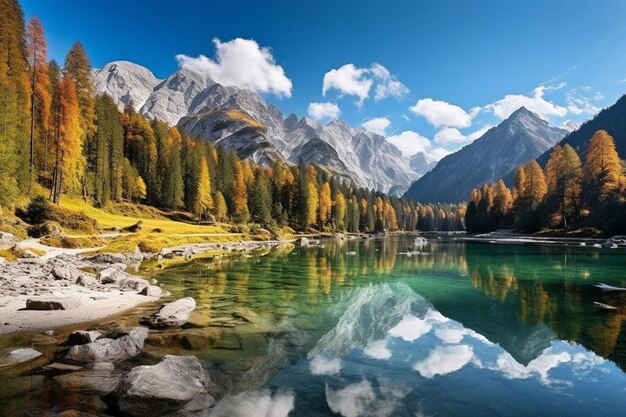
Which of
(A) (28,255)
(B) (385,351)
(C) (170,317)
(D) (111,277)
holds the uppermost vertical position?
(A) (28,255)

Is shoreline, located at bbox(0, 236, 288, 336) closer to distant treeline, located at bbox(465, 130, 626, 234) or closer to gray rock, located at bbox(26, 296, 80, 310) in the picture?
gray rock, located at bbox(26, 296, 80, 310)

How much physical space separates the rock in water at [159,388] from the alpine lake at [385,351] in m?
0.56

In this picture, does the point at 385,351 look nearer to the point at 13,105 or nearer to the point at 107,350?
the point at 107,350

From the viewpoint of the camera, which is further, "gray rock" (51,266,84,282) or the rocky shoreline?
"gray rock" (51,266,84,282)

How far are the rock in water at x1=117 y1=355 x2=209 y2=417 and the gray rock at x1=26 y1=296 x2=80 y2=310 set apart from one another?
34.0ft

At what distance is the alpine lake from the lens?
10.0 metres

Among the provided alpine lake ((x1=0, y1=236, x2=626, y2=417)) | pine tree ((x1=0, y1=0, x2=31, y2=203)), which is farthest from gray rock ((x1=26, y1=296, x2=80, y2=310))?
pine tree ((x1=0, y1=0, x2=31, y2=203))

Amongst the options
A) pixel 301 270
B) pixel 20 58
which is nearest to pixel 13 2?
pixel 20 58

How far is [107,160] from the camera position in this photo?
253 feet

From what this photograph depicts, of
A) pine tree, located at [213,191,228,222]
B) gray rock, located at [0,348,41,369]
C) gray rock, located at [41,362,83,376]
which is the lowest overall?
gray rock, located at [41,362,83,376]

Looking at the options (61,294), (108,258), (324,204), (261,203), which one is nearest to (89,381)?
(61,294)

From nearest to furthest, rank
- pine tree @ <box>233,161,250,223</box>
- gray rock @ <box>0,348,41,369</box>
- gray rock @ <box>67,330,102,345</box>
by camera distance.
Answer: gray rock @ <box>0,348,41,369</box>
gray rock @ <box>67,330,102,345</box>
pine tree @ <box>233,161,250,223</box>

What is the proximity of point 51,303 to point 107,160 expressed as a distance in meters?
68.1

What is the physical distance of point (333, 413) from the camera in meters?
9.67
